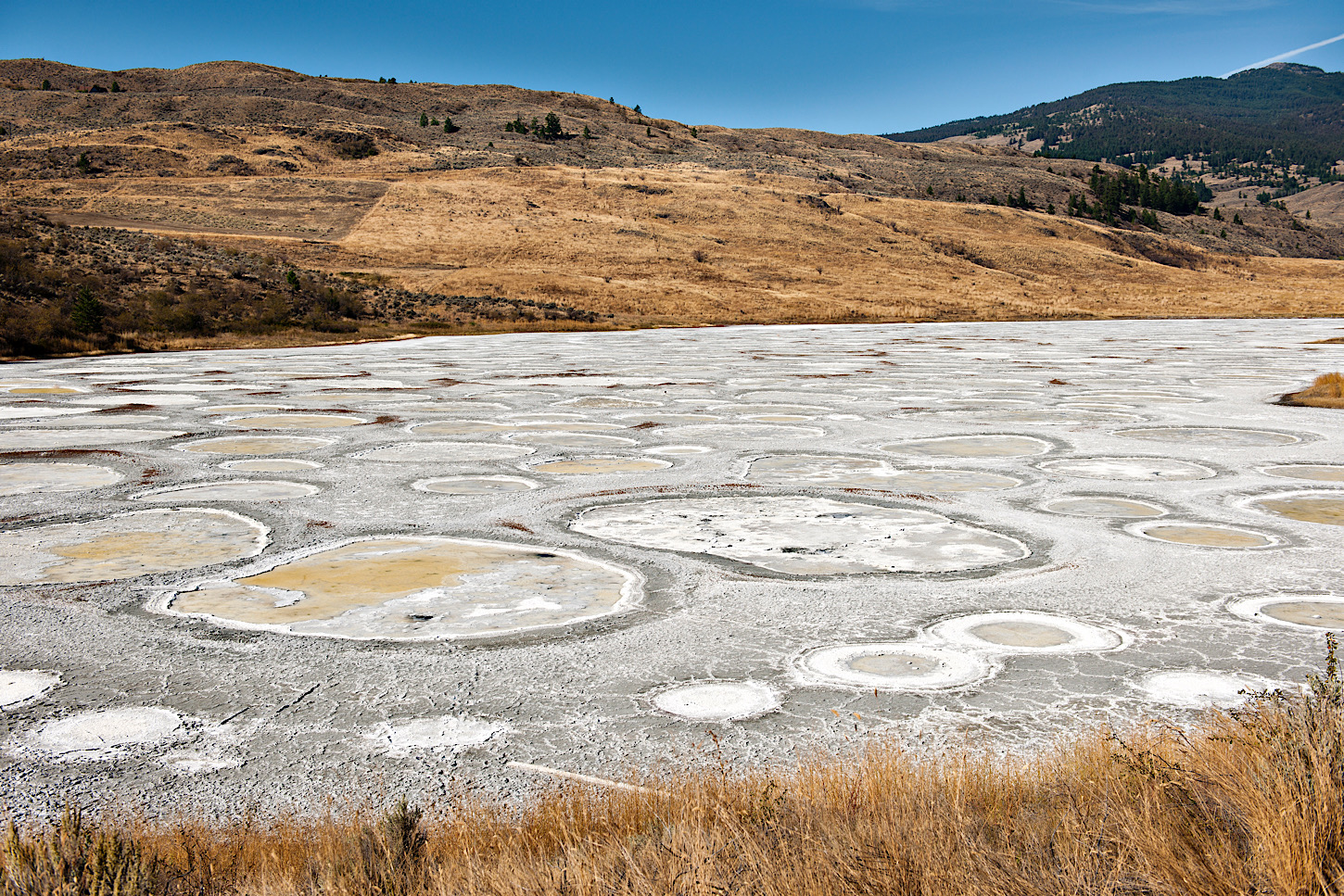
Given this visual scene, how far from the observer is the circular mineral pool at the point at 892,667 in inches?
151

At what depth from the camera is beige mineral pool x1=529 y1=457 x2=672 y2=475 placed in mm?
8555

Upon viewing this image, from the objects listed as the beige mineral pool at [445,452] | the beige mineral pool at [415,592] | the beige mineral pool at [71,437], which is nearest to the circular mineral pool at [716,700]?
the beige mineral pool at [415,592]

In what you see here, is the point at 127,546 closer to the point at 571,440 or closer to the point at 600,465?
the point at 600,465

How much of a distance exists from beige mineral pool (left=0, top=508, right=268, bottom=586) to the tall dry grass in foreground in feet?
10.8

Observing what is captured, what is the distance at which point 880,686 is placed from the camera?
3791 mm

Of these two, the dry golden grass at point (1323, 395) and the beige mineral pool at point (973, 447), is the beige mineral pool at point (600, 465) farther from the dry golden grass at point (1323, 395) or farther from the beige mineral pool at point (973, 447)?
the dry golden grass at point (1323, 395)

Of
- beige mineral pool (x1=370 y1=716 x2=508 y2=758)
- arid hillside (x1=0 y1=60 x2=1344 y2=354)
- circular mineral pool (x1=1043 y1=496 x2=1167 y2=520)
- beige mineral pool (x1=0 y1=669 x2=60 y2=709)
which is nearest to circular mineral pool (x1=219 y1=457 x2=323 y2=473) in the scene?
beige mineral pool (x1=0 y1=669 x2=60 y2=709)

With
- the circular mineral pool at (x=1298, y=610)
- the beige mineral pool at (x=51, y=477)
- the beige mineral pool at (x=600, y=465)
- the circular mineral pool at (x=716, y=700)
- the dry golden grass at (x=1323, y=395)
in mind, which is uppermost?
the beige mineral pool at (x=51, y=477)

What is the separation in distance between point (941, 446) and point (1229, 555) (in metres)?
4.24

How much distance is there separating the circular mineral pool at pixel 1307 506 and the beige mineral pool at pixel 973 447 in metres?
2.36

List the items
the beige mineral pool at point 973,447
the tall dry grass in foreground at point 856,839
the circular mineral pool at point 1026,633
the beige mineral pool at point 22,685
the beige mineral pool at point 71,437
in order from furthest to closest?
the beige mineral pool at point 71,437, the beige mineral pool at point 973,447, the circular mineral pool at point 1026,633, the beige mineral pool at point 22,685, the tall dry grass in foreground at point 856,839

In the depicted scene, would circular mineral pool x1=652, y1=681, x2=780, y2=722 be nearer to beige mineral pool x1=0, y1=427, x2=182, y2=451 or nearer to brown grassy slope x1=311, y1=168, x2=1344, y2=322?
beige mineral pool x1=0, y1=427, x2=182, y2=451

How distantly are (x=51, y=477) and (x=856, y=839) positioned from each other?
26.6 ft

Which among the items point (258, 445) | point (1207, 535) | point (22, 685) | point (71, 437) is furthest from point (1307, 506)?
point (71, 437)
